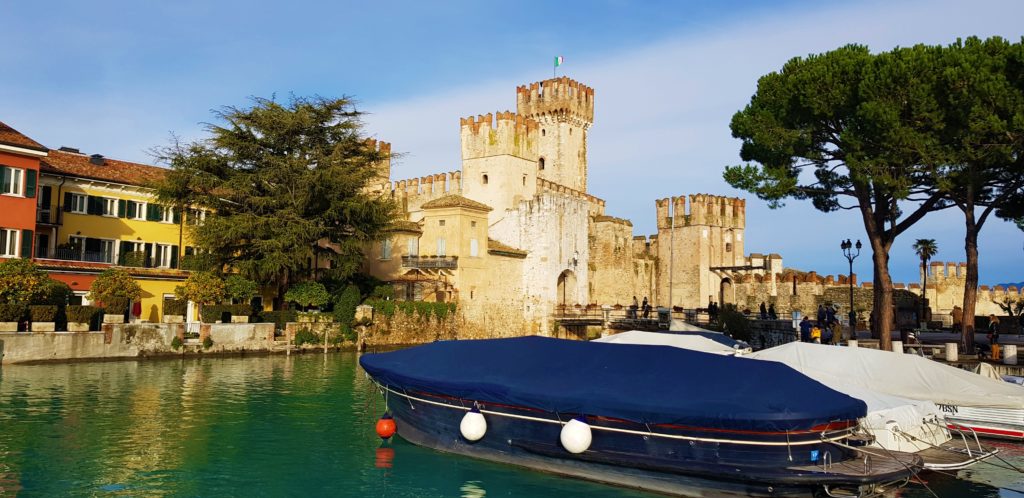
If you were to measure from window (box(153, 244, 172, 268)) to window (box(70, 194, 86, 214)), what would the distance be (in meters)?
4.09

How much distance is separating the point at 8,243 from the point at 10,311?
17.9 feet

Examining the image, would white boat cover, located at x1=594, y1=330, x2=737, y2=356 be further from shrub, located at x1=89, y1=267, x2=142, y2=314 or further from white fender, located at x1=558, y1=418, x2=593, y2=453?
shrub, located at x1=89, y1=267, x2=142, y2=314

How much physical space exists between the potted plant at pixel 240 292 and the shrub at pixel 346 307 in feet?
12.8

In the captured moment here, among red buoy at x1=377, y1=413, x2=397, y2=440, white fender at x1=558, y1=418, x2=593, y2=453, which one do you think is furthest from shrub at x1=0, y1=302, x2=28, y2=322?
white fender at x1=558, y1=418, x2=593, y2=453

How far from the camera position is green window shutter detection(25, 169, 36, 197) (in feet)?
108

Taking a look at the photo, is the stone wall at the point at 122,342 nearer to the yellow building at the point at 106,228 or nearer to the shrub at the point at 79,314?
the shrub at the point at 79,314

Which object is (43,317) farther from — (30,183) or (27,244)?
(30,183)

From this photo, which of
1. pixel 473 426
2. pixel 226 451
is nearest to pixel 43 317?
pixel 226 451

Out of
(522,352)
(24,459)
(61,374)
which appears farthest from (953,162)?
(61,374)

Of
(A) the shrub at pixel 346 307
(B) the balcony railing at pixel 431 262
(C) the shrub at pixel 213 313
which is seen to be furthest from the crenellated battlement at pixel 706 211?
(C) the shrub at pixel 213 313

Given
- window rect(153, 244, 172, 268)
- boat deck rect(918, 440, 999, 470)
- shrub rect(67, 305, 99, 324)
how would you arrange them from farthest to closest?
window rect(153, 244, 172, 268) < shrub rect(67, 305, 99, 324) < boat deck rect(918, 440, 999, 470)

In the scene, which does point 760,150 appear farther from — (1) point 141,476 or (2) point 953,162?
(1) point 141,476

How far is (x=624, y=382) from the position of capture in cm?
1332

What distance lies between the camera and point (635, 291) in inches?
2291
